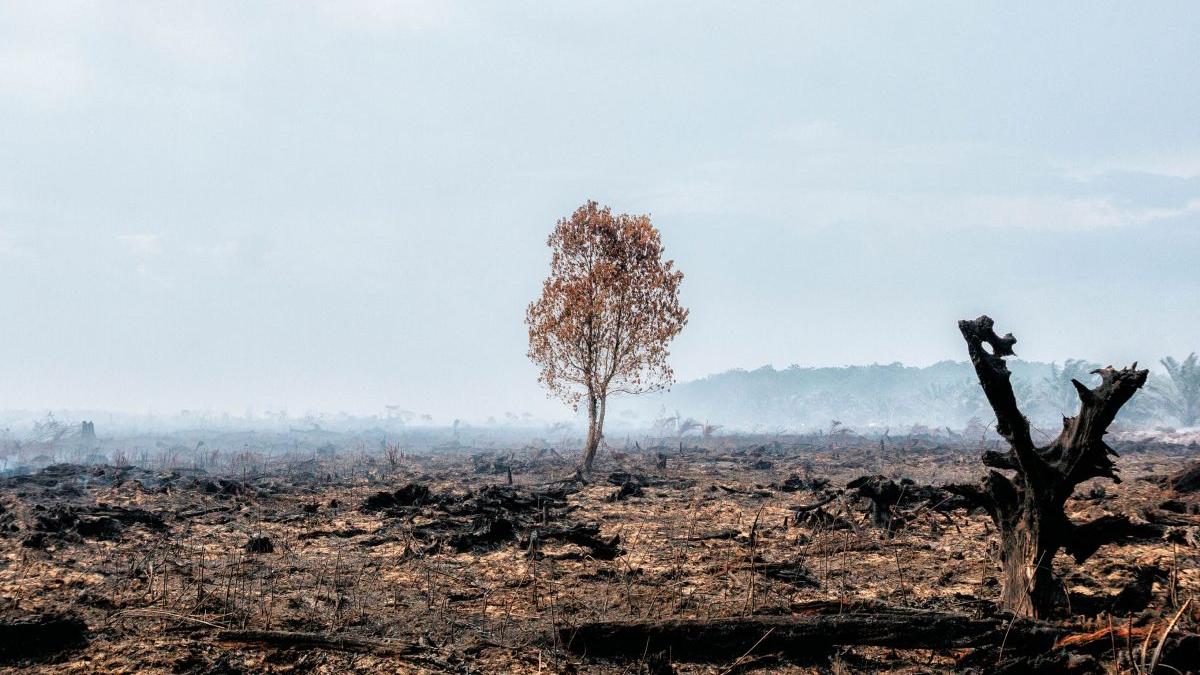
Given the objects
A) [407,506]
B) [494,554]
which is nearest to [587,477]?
[407,506]

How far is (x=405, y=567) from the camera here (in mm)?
9977

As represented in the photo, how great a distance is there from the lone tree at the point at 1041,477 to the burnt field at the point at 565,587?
10.7 inches

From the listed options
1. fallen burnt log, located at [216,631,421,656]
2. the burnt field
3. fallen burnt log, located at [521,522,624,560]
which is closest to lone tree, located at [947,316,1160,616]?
the burnt field

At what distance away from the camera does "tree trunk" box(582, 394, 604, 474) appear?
27016 mm

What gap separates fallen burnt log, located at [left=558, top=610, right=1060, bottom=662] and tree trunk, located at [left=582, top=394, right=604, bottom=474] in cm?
2082

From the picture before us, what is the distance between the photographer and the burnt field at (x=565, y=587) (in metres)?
5.71

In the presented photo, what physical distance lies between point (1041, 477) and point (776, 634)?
299 centimetres

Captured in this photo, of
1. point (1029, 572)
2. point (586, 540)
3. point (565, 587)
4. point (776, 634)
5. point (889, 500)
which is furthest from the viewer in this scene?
point (889, 500)

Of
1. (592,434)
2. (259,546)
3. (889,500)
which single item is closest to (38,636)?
(259,546)

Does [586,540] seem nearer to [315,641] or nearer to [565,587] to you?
[565,587]

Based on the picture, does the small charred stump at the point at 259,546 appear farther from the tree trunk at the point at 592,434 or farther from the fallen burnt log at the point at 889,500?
the tree trunk at the point at 592,434

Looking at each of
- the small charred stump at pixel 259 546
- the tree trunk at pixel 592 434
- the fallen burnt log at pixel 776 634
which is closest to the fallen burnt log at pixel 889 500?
the fallen burnt log at pixel 776 634

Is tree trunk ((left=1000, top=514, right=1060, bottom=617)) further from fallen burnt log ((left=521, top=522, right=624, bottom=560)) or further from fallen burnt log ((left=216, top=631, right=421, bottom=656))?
fallen burnt log ((left=216, top=631, right=421, bottom=656))

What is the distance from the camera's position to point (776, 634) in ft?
19.5
